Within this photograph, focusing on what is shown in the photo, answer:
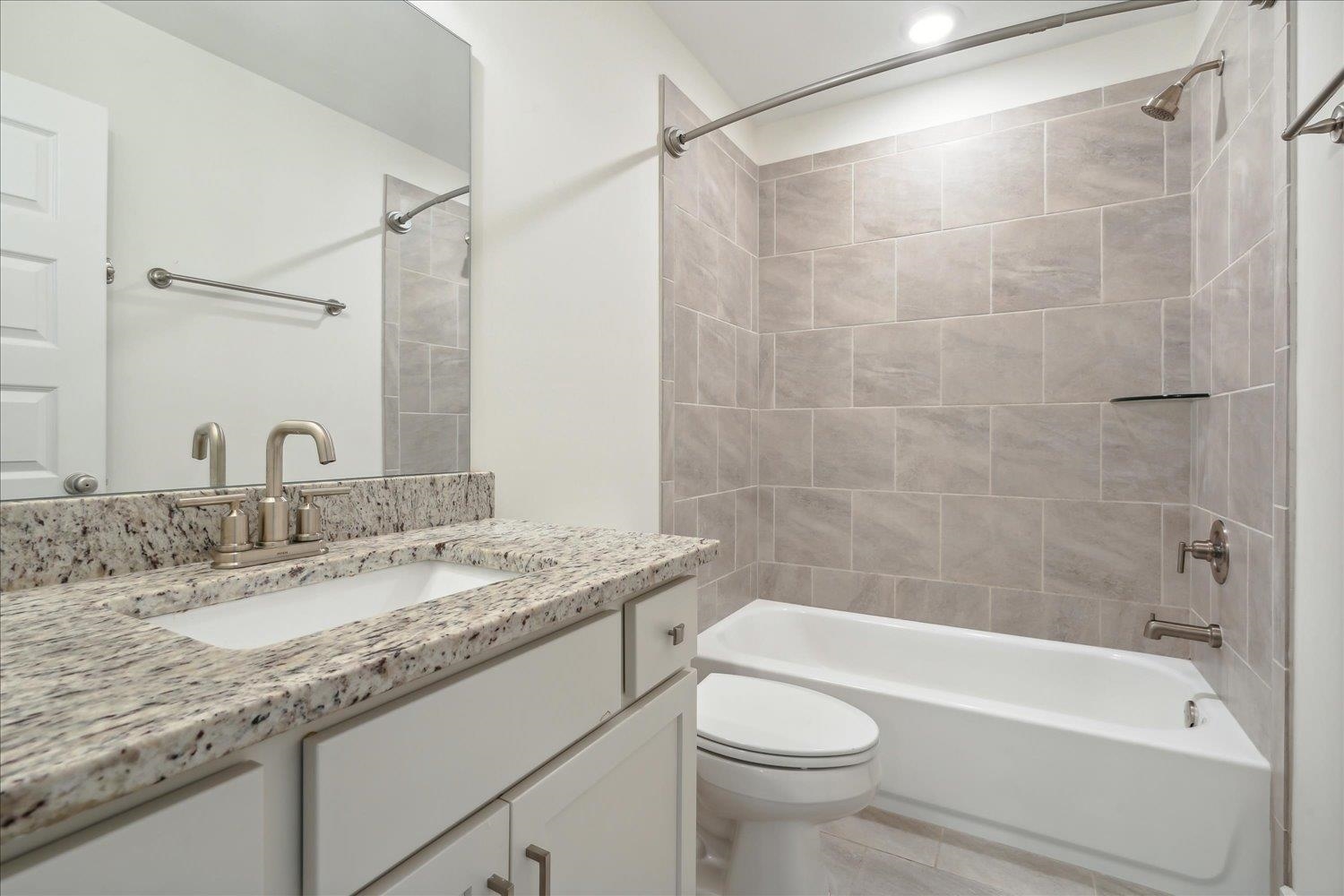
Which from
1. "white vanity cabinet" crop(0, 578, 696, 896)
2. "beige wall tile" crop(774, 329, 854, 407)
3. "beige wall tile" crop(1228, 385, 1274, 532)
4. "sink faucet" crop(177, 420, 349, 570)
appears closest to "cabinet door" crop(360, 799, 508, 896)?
"white vanity cabinet" crop(0, 578, 696, 896)

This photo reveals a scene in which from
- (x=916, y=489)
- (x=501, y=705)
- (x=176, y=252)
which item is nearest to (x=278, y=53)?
(x=176, y=252)

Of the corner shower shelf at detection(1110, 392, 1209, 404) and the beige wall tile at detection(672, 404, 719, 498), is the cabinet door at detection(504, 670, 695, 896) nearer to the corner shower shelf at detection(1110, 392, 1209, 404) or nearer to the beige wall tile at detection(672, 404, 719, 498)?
the beige wall tile at detection(672, 404, 719, 498)

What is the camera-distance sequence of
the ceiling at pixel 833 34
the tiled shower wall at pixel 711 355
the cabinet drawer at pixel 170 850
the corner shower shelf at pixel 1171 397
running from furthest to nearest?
1. the tiled shower wall at pixel 711 355
2. the ceiling at pixel 833 34
3. the corner shower shelf at pixel 1171 397
4. the cabinet drawer at pixel 170 850

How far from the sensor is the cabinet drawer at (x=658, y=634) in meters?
0.93

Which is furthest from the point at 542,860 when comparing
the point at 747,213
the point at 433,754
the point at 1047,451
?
the point at 747,213

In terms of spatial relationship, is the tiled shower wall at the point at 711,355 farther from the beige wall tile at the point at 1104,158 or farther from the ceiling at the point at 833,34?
the beige wall tile at the point at 1104,158

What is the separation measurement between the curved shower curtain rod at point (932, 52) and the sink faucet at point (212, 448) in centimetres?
162

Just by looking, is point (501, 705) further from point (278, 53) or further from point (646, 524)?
point (646, 524)

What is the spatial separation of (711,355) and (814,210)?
2.74 feet

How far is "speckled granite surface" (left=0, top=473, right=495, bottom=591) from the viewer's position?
0.76m

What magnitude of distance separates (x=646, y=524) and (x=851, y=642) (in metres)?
1.06

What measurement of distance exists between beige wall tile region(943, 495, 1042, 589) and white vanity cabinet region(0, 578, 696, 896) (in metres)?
1.65

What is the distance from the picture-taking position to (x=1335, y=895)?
122 centimetres

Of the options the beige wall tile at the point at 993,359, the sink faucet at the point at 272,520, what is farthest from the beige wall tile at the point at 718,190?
the sink faucet at the point at 272,520
